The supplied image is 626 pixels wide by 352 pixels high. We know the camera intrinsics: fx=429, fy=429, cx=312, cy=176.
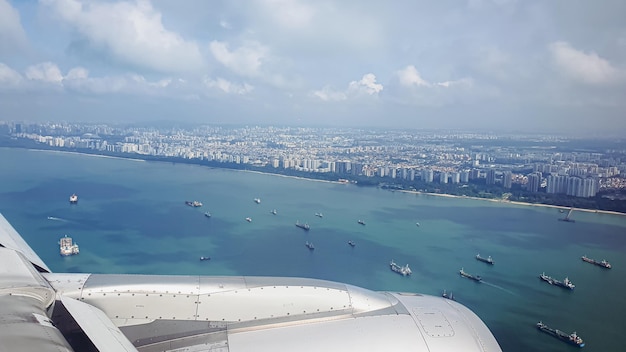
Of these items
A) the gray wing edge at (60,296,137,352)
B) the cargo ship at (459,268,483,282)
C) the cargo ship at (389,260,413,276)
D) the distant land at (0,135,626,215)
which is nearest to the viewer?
the gray wing edge at (60,296,137,352)

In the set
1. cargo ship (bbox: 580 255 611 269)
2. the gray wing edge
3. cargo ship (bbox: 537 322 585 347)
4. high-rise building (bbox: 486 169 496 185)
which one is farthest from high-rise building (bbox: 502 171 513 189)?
the gray wing edge

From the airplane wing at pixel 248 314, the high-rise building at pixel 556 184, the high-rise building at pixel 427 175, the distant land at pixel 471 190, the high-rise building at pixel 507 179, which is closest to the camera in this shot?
the airplane wing at pixel 248 314

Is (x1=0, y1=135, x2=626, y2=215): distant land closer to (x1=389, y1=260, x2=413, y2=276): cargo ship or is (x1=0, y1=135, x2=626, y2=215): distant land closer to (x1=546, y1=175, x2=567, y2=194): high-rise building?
(x1=546, y1=175, x2=567, y2=194): high-rise building

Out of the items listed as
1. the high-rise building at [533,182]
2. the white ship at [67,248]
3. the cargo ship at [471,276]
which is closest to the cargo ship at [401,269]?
the cargo ship at [471,276]

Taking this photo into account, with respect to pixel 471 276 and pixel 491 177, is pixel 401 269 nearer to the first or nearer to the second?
pixel 471 276

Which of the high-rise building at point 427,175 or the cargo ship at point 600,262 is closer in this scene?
the cargo ship at point 600,262

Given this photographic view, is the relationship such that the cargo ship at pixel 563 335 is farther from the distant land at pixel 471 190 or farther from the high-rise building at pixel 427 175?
the high-rise building at pixel 427 175

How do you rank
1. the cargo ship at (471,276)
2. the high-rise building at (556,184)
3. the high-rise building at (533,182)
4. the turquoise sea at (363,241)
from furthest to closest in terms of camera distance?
1. the high-rise building at (533,182)
2. the high-rise building at (556,184)
3. the cargo ship at (471,276)
4. the turquoise sea at (363,241)

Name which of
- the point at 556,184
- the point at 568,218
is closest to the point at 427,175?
the point at 556,184
